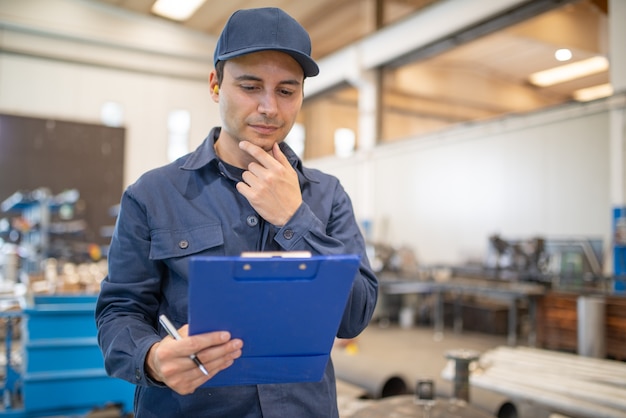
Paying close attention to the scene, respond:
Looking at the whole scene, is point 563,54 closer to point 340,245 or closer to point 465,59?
point 465,59

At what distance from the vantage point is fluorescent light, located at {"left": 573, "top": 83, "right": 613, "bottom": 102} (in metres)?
5.73

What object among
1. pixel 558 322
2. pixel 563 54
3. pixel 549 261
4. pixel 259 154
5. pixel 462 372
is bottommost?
pixel 558 322

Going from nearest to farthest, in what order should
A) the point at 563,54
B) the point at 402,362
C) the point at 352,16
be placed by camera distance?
the point at 402,362 < the point at 563,54 < the point at 352,16

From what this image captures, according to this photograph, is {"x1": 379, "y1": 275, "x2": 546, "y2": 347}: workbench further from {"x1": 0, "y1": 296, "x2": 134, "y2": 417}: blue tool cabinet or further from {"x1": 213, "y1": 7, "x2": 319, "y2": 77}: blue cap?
{"x1": 213, "y1": 7, "x2": 319, "y2": 77}: blue cap

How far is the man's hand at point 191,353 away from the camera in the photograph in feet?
2.37

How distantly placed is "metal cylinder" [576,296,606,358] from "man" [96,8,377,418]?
3043 mm

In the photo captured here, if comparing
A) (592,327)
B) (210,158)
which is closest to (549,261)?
(592,327)

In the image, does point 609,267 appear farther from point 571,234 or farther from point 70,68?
point 70,68

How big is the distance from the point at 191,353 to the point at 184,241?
275 mm

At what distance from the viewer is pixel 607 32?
5723 mm

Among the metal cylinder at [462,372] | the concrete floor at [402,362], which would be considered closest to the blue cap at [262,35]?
the concrete floor at [402,362]

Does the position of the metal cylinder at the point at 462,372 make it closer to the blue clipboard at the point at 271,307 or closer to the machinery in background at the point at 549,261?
the blue clipboard at the point at 271,307

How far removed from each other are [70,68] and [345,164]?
5645 mm

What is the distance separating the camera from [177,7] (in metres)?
6.12
